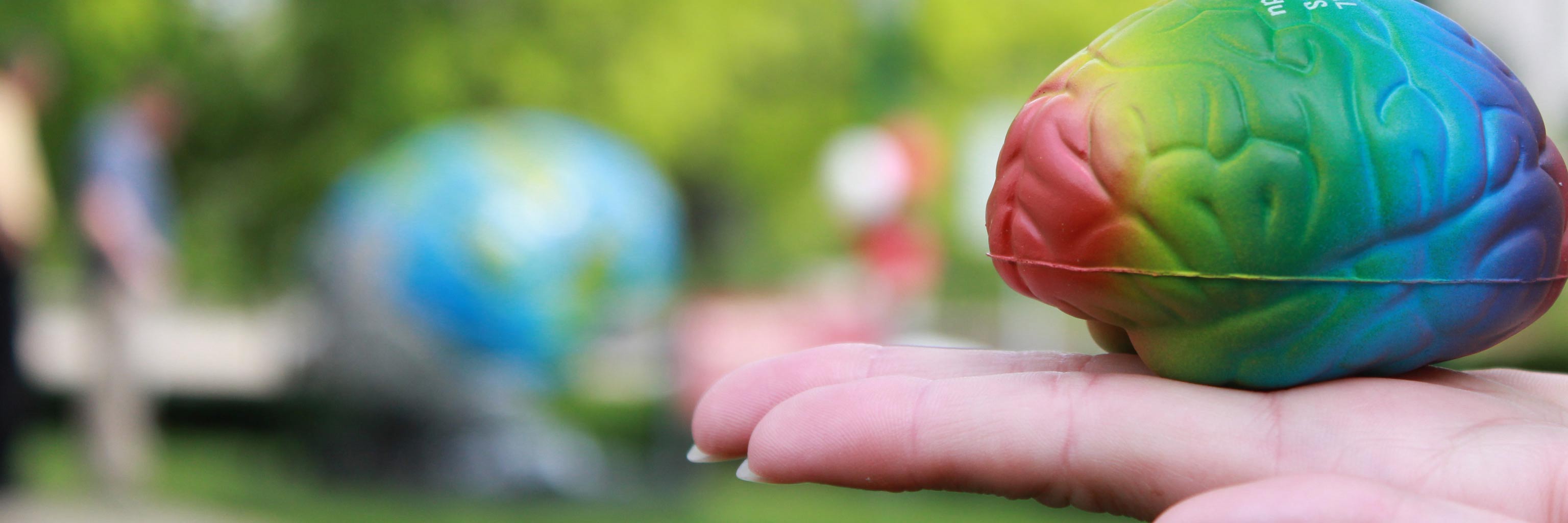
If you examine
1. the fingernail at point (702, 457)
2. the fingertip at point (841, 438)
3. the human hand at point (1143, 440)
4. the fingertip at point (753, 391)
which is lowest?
the human hand at point (1143, 440)

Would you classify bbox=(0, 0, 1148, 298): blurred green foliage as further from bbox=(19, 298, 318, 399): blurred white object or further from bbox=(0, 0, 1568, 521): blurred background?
bbox=(19, 298, 318, 399): blurred white object

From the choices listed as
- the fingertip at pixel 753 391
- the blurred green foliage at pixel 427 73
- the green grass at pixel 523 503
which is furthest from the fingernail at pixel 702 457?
the blurred green foliage at pixel 427 73

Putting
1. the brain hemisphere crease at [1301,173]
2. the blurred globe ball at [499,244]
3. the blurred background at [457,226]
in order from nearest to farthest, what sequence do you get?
the brain hemisphere crease at [1301,173], the blurred globe ball at [499,244], the blurred background at [457,226]

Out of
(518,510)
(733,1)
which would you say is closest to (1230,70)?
(518,510)

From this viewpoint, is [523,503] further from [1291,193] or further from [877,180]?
[1291,193]

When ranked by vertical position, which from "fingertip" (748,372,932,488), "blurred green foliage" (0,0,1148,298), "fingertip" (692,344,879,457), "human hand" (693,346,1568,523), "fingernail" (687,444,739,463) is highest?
"blurred green foliage" (0,0,1148,298)

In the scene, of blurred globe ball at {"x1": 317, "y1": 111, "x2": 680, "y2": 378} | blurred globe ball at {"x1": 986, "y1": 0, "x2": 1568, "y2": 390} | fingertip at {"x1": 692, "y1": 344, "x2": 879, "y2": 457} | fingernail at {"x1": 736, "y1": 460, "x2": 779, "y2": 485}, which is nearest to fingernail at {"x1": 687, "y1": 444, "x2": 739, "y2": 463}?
fingertip at {"x1": 692, "y1": 344, "x2": 879, "y2": 457}

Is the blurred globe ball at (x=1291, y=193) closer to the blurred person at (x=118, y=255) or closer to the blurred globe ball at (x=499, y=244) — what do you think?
the blurred globe ball at (x=499, y=244)
